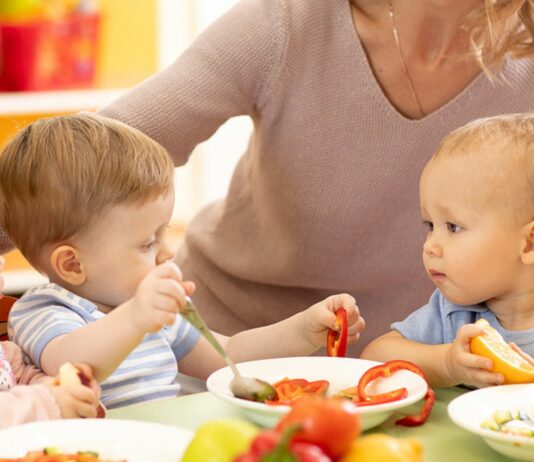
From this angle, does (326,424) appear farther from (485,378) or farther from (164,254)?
(164,254)

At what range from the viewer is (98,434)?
94cm

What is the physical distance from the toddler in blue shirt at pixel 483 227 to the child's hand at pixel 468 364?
0.04m

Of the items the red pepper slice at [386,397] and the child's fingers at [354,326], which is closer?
the red pepper slice at [386,397]

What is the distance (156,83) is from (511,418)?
2.67 feet

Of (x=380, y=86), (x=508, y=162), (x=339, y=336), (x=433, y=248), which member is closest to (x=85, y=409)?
(x=339, y=336)

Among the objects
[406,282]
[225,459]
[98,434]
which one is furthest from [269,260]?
[225,459]

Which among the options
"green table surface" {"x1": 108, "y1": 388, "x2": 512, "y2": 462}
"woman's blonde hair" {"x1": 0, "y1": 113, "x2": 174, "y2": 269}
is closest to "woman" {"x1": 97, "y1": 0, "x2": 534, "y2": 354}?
"woman's blonde hair" {"x1": 0, "y1": 113, "x2": 174, "y2": 269}

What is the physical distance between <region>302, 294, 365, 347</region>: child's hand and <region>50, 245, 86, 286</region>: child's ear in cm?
30

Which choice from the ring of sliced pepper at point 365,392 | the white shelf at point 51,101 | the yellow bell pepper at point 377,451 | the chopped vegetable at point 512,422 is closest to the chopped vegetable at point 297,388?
the ring of sliced pepper at point 365,392

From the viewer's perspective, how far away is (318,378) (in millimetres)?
1186

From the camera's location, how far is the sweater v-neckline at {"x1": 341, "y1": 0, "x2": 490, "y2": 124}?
5.44 feet

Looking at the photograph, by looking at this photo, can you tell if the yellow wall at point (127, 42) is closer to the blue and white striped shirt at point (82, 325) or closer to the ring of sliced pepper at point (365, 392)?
the blue and white striped shirt at point (82, 325)

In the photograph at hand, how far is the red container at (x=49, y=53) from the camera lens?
130 inches

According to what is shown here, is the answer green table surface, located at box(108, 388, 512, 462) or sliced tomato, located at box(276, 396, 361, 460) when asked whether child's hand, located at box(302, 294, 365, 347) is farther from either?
sliced tomato, located at box(276, 396, 361, 460)
